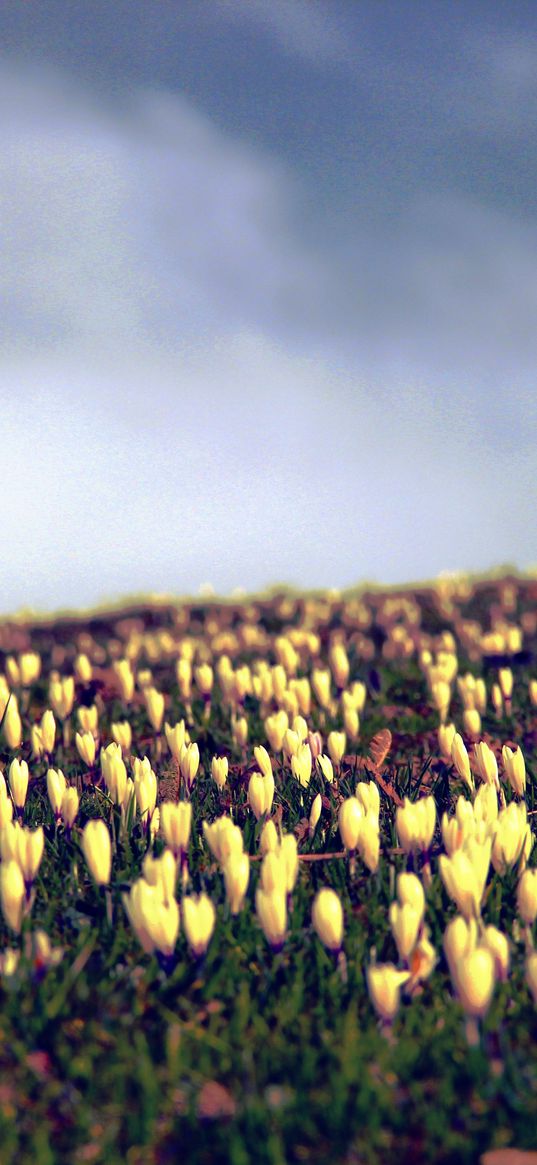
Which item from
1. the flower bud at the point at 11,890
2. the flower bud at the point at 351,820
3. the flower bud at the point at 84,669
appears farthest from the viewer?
the flower bud at the point at 84,669

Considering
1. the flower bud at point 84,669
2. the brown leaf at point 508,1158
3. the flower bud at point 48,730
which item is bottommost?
the brown leaf at point 508,1158

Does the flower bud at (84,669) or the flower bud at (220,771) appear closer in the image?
the flower bud at (220,771)

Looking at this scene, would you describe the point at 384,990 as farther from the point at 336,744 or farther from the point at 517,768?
the point at 336,744

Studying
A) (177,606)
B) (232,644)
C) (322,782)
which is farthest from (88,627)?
(322,782)

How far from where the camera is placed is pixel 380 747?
20.8 feet

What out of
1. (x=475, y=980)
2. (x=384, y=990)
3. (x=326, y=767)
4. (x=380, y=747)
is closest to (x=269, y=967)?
(x=384, y=990)

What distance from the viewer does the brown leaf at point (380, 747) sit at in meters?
6.26

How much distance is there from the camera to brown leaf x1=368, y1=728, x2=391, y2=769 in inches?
247

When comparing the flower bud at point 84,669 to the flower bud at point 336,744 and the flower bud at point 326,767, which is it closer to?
the flower bud at point 336,744

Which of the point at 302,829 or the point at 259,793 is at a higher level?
the point at 259,793

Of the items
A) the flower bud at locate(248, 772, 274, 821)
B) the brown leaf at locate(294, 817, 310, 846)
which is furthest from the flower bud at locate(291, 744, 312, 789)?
the flower bud at locate(248, 772, 274, 821)

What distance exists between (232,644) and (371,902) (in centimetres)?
728

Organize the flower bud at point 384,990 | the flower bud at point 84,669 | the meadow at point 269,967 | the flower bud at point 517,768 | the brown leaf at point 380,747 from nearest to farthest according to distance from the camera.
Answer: the meadow at point 269,967
the flower bud at point 384,990
the flower bud at point 517,768
the brown leaf at point 380,747
the flower bud at point 84,669

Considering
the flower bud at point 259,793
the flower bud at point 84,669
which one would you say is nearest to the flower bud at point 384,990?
the flower bud at point 259,793
